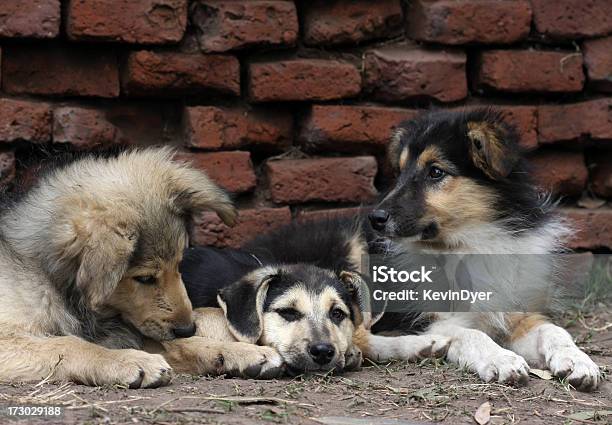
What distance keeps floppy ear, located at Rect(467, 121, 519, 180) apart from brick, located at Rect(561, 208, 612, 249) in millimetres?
1610

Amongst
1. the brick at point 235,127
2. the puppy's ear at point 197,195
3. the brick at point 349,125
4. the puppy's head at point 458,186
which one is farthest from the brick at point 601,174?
the puppy's ear at point 197,195

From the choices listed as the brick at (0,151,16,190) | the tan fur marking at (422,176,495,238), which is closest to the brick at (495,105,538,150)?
the tan fur marking at (422,176,495,238)

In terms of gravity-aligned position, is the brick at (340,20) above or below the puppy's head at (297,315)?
above

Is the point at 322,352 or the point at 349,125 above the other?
the point at 349,125

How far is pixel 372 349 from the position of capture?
4.93 meters

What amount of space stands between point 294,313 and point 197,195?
2.43 ft

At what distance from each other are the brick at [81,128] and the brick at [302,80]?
914 millimetres

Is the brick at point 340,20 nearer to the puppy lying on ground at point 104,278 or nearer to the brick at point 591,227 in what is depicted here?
the puppy lying on ground at point 104,278

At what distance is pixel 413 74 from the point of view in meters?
6.00

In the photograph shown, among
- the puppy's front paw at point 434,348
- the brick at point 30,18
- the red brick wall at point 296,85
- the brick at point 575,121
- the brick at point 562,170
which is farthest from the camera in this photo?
the brick at point 562,170

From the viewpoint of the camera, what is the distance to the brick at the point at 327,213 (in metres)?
5.74

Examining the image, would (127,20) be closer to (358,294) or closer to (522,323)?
(358,294)

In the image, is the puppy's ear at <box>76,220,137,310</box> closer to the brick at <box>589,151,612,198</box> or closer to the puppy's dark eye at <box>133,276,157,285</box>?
the puppy's dark eye at <box>133,276,157,285</box>

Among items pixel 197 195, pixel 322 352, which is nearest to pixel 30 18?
pixel 197 195
